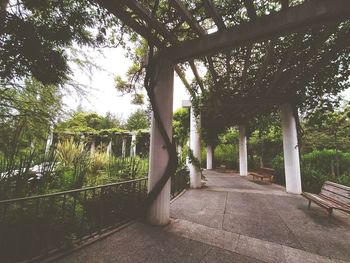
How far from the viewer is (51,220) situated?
2174 millimetres

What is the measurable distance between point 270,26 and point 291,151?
4.95m

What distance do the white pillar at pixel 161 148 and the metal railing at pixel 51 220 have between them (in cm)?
62

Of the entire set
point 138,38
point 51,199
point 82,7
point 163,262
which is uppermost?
point 138,38

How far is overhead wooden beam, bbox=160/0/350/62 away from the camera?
208 centimetres

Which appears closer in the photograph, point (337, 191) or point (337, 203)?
point (337, 203)

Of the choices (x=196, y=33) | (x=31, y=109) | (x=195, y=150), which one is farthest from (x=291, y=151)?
(x=31, y=109)

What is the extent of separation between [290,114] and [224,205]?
4.01m

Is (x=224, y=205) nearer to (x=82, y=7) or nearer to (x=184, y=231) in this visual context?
(x=184, y=231)

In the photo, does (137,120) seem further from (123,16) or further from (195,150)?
(123,16)

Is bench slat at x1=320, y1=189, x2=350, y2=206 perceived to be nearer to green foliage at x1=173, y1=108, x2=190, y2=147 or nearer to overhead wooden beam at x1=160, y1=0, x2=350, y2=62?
overhead wooden beam at x1=160, y1=0, x2=350, y2=62

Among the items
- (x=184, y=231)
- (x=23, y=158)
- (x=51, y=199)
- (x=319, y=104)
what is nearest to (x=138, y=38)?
(x=23, y=158)

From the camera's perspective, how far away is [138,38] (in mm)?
3686

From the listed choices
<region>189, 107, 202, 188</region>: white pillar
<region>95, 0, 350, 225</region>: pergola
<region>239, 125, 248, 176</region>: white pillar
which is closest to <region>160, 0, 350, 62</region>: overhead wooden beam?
<region>95, 0, 350, 225</region>: pergola

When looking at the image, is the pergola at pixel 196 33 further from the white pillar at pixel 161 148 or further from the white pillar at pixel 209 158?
the white pillar at pixel 209 158
